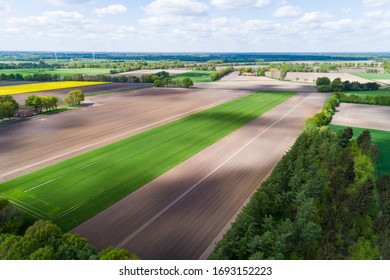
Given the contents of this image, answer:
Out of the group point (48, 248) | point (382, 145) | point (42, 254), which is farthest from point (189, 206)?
point (382, 145)

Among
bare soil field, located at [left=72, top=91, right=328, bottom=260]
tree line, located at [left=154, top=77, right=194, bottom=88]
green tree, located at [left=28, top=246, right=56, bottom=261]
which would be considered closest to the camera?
green tree, located at [left=28, top=246, right=56, bottom=261]

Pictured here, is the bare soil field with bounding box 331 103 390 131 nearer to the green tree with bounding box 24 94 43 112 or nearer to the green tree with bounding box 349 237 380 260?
the green tree with bounding box 349 237 380 260

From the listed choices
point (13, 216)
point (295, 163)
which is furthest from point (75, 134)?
point (295, 163)

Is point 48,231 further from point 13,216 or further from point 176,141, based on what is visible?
point 176,141

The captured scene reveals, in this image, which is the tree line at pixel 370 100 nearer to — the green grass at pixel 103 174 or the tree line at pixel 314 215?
the green grass at pixel 103 174

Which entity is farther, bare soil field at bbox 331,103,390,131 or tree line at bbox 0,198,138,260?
bare soil field at bbox 331,103,390,131

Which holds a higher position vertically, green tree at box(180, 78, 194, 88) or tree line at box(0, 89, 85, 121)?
green tree at box(180, 78, 194, 88)

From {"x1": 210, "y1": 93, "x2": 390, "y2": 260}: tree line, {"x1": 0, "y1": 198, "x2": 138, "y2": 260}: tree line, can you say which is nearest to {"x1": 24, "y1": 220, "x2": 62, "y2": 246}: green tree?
{"x1": 0, "y1": 198, "x2": 138, "y2": 260}: tree line

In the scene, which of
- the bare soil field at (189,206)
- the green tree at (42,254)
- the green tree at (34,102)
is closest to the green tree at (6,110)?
the green tree at (34,102)

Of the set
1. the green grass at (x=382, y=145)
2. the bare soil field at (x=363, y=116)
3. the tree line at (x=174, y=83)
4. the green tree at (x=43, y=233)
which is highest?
the tree line at (x=174, y=83)
